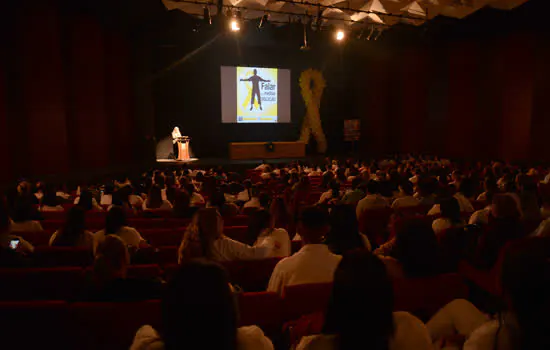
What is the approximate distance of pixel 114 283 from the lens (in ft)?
6.62

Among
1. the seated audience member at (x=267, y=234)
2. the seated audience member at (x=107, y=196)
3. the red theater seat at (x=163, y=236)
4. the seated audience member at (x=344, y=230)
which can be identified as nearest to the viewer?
the seated audience member at (x=344, y=230)

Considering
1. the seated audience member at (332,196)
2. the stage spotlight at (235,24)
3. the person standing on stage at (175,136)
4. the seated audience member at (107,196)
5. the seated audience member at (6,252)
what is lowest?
the seated audience member at (107,196)

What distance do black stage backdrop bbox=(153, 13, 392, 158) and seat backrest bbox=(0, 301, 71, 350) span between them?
13.7 meters

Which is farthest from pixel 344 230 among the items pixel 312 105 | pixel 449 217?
pixel 312 105

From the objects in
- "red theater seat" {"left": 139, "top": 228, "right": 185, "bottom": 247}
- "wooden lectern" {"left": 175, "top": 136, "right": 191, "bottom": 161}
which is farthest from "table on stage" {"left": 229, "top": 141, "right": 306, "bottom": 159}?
"red theater seat" {"left": 139, "top": 228, "right": 185, "bottom": 247}

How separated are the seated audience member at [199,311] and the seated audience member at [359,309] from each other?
1.05 feet

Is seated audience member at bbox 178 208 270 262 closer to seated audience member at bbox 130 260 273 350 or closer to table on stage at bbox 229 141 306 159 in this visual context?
seated audience member at bbox 130 260 273 350

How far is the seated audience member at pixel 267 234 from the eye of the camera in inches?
127

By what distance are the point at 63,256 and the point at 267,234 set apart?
1.61 m

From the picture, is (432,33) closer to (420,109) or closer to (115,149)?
(420,109)

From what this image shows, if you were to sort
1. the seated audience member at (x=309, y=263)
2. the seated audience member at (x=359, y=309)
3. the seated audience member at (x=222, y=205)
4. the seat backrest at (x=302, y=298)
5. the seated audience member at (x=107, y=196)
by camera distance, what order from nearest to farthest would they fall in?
the seated audience member at (x=359, y=309) → the seat backrest at (x=302, y=298) → the seated audience member at (x=309, y=263) → the seated audience member at (x=222, y=205) → the seated audience member at (x=107, y=196)

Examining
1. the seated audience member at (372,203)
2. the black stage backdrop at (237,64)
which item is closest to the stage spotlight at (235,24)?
the black stage backdrop at (237,64)

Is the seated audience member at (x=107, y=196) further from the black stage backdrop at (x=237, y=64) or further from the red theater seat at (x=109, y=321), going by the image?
the black stage backdrop at (x=237, y=64)

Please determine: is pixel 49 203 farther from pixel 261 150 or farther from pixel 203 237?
pixel 261 150
